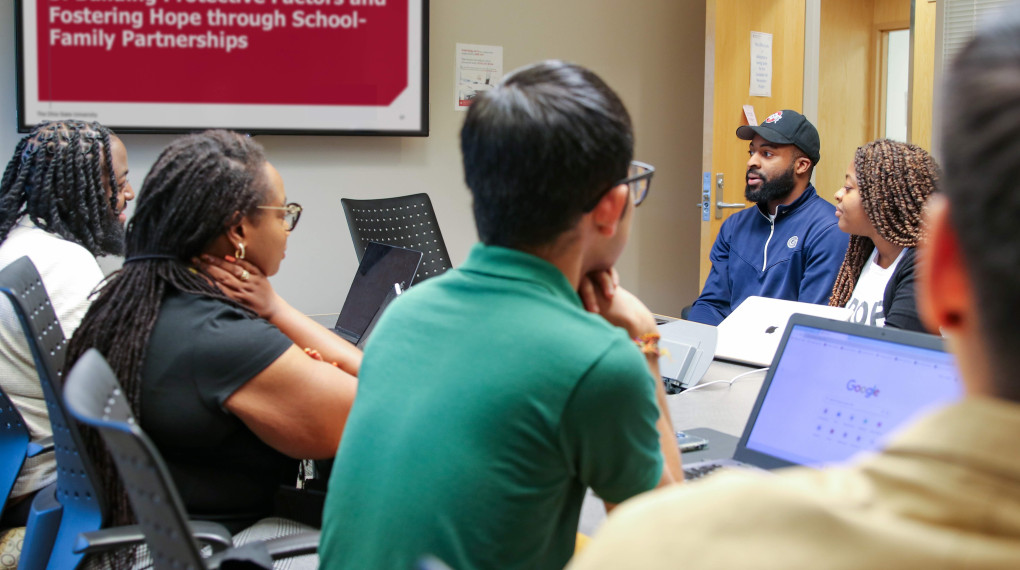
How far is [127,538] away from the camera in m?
1.28

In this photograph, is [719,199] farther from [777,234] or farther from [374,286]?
[374,286]

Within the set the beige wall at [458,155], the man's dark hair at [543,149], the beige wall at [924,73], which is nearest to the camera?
the man's dark hair at [543,149]

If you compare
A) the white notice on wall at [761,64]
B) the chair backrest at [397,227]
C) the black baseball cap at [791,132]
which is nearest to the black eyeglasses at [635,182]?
the chair backrest at [397,227]

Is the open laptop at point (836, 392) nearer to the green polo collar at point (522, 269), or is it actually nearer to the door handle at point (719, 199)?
the green polo collar at point (522, 269)

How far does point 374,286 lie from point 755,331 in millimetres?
968

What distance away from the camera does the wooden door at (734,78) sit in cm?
427

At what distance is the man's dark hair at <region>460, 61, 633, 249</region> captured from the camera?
3.16 feet

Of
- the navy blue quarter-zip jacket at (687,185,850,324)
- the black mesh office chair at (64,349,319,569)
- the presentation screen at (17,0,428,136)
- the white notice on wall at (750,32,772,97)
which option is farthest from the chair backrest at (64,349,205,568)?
the white notice on wall at (750,32,772,97)

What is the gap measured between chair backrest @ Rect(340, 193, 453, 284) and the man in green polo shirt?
1848 mm

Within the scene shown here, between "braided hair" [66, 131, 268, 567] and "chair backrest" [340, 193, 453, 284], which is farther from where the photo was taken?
"chair backrest" [340, 193, 453, 284]

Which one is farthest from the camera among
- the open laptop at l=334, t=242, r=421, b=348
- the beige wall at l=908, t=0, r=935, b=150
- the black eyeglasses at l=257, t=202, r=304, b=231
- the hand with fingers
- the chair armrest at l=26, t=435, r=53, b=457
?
the beige wall at l=908, t=0, r=935, b=150

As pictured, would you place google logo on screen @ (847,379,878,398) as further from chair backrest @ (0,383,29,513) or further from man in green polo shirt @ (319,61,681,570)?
chair backrest @ (0,383,29,513)

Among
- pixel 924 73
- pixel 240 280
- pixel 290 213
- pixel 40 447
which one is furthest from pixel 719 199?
pixel 40 447

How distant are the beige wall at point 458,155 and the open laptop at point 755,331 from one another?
210 centimetres
